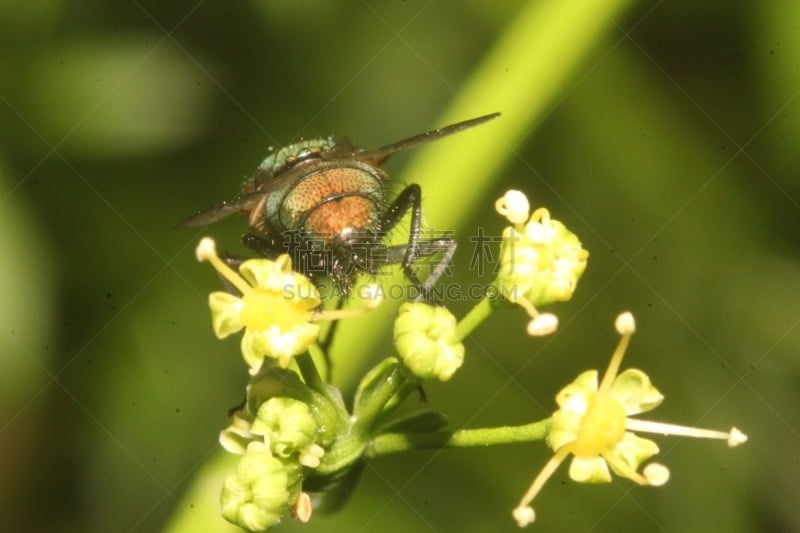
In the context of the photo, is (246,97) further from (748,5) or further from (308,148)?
(748,5)

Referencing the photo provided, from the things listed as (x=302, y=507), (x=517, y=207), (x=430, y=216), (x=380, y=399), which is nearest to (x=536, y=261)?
(x=517, y=207)

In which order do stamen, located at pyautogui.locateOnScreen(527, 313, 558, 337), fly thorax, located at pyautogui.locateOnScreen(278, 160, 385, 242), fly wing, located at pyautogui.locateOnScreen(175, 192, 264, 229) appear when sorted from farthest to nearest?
fly thorax, located at pyautogui.locateOnScreen(278, 160, 385, 242) < fly wing, located at pyautogui.locateOnScreen(175, 192, 264, 229) < stamen, located at pyautogui.locateOnScreen(527, 313, 558, 337)

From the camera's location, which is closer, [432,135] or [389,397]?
[389,397]

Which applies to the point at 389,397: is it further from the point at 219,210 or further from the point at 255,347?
the point at 219,210

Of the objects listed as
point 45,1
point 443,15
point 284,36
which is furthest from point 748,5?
point 45,1

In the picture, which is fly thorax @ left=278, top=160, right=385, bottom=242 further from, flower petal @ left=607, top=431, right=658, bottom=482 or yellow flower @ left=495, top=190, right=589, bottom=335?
flower petal @ left=607, top=431, right=658, bottom=482

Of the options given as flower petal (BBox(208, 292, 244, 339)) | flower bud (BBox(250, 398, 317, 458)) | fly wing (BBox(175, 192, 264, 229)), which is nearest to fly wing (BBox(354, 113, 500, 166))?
fly wing (BBox(175, 192, 264, 229))
